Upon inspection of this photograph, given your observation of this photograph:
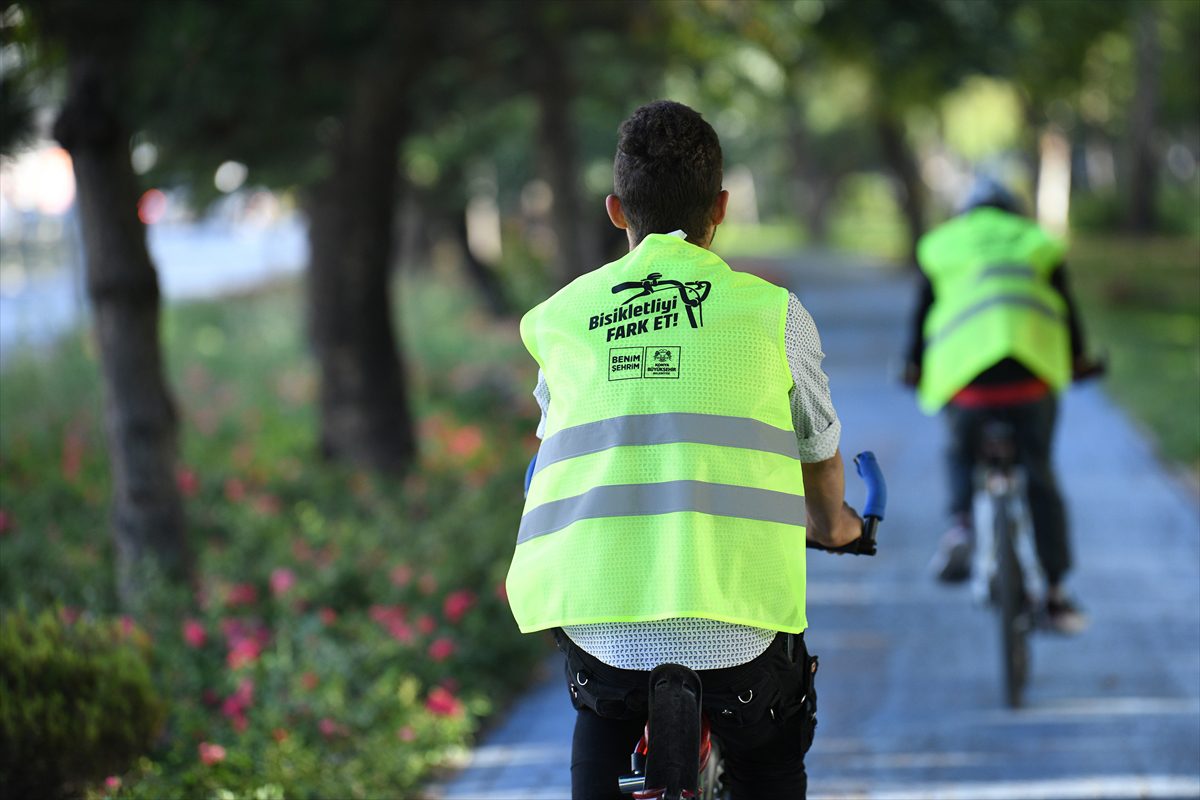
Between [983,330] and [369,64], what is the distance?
4.80m

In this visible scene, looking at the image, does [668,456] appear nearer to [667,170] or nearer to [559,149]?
[667,170]

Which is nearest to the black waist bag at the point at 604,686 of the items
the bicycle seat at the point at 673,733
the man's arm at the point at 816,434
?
the bicycle seat at the point at 673,733

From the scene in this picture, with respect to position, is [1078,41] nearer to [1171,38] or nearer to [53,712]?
[53,712]

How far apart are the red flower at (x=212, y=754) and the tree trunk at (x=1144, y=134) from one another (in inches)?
1075

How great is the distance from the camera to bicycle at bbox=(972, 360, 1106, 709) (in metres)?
5.95

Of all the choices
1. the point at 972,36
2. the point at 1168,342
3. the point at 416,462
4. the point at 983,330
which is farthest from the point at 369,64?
the point at 1168,342

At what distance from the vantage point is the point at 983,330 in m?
6.11

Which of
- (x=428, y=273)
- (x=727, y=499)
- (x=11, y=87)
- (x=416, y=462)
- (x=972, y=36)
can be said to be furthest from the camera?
(x=428, y=273)

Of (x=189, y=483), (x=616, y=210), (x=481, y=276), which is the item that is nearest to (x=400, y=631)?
(x=189, y=483)

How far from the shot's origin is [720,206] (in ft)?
9.41

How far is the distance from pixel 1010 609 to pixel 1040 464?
27.1 inches

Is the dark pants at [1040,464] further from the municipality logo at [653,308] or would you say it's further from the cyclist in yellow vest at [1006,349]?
the municipality logo at [653,308]

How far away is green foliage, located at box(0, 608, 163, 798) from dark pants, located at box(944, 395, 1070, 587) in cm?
357

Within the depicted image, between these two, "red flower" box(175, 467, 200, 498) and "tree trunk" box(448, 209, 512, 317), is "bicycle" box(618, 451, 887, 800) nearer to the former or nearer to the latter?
"red flower" box(175, 467, 200, 498)
